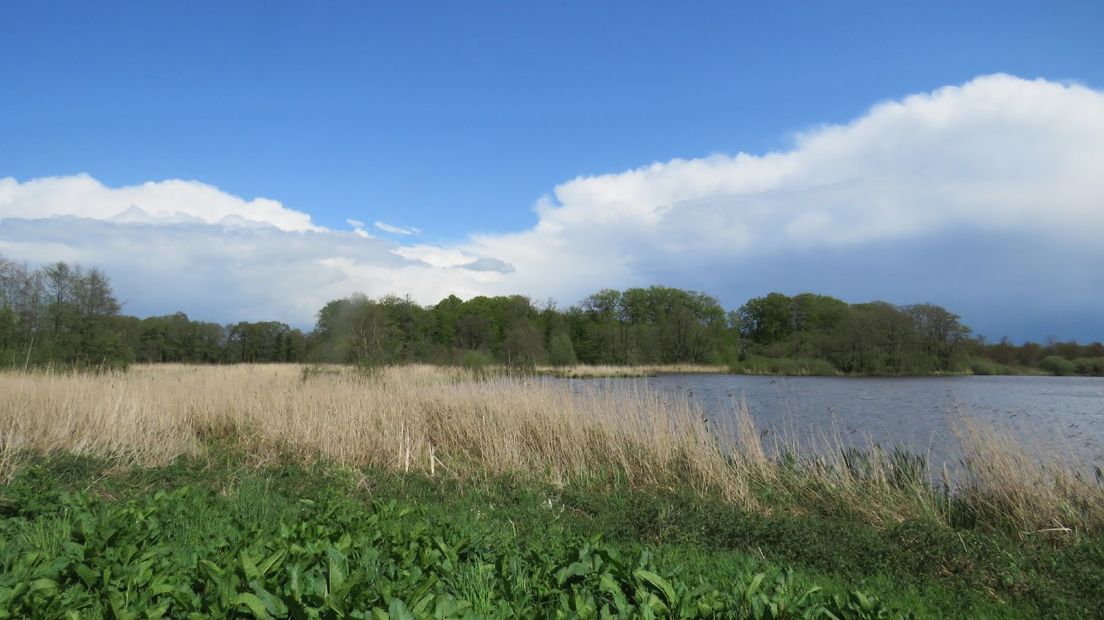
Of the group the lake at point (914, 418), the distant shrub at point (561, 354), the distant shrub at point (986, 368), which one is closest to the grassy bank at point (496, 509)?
the lake at point (914, 418)

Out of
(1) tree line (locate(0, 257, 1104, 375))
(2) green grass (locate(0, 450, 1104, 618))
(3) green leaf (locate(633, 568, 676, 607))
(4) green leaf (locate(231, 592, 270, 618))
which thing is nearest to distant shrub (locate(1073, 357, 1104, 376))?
(1) tree line (locate(0, 257, 1104, 375))

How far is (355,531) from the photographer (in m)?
3.88

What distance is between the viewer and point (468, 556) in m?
3.43

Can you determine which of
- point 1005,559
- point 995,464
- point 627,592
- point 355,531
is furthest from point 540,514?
point 995,464

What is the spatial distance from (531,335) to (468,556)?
3858cm

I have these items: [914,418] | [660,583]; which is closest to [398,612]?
[660,583]

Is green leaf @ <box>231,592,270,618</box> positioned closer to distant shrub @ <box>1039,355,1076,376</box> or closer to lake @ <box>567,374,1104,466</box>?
lake @ <box>567,374,1104,466</box>

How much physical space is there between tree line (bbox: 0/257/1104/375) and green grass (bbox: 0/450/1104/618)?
9.57 m

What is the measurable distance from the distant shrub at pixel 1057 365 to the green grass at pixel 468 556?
173ft

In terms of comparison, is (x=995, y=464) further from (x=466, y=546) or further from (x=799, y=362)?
(x=799, y=362)

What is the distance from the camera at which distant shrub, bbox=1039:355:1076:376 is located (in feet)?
152

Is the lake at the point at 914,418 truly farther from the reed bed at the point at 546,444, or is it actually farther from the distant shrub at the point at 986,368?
the distant shrub at the point at 986,368

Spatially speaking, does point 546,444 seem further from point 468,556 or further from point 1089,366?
point 1089,366

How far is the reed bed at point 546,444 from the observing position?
21.1 ft
